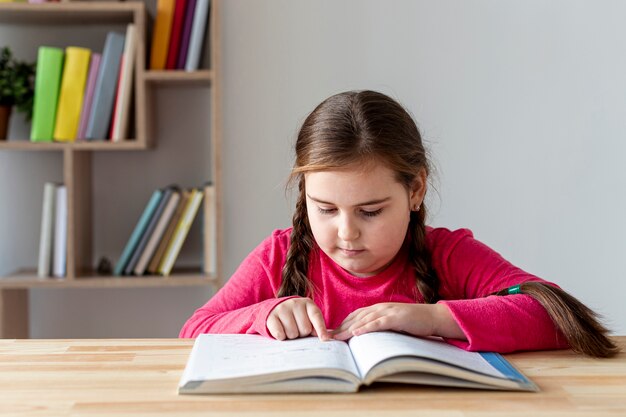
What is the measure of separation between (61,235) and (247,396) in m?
1.66

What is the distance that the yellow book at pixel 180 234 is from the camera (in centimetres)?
242

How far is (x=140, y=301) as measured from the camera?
2713mm

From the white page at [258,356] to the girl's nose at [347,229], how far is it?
0.79 ft

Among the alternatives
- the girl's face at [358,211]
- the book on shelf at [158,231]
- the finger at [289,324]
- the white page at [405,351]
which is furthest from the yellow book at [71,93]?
the white page at [405,351]

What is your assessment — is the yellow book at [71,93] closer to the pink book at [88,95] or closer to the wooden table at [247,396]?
the pink book at [88,95]

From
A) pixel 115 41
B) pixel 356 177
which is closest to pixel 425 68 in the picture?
pixel 115 41

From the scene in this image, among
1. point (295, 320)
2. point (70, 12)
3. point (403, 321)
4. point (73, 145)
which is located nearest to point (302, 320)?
point (295, 320)

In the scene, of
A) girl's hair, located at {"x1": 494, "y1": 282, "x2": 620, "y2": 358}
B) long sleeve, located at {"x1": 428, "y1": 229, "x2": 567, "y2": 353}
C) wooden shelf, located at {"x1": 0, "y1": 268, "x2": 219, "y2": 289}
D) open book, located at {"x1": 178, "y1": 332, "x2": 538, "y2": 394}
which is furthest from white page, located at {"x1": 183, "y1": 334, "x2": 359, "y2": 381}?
wooden shelf, located at {"x1": 0, "y1": 268, "x2": 219, "y2": 289}

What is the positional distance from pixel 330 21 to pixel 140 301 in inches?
44.5

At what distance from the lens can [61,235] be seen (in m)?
2.40

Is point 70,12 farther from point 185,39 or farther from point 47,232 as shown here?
point 47,232

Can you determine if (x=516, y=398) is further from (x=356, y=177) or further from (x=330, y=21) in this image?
(x=330, y=21)

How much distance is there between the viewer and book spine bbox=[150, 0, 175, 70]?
239 cm

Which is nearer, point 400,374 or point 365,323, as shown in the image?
point 400,374
